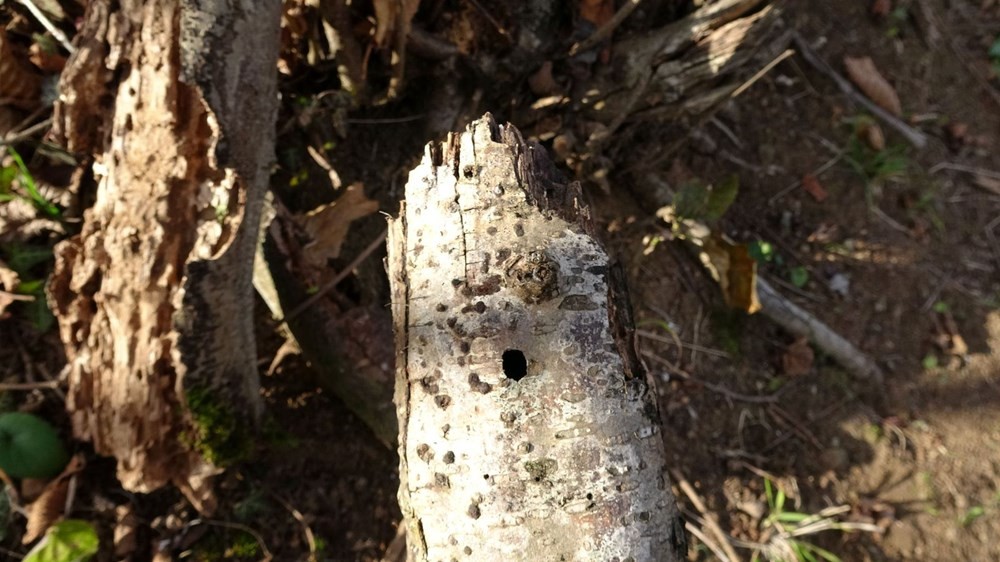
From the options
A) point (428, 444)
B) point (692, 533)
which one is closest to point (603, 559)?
point (428, 444)

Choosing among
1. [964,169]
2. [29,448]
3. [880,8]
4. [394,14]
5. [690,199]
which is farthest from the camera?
[964,169]

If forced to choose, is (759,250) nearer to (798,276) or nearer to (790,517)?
(798,276)

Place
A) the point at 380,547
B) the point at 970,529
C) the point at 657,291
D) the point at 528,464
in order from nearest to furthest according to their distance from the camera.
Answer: the point at 528,464 < the point at 380,547 < the point at 657,291 < the point at 970,529

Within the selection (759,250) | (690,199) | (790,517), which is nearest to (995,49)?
(759,250)

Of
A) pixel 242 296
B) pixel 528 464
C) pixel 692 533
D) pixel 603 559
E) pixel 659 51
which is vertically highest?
pixel 659 51

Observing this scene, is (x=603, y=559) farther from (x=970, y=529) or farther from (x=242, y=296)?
(x=970, y=529)

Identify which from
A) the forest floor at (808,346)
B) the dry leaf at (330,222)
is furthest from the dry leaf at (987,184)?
the dry leaf at (330,222)
